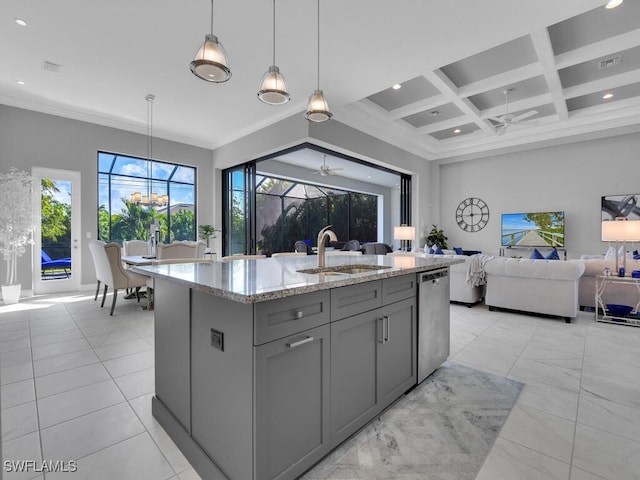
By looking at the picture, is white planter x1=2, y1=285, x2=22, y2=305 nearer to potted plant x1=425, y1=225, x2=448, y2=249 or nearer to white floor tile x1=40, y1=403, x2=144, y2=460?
white floor tile x1=40, y1=403, x2=144, y2=460

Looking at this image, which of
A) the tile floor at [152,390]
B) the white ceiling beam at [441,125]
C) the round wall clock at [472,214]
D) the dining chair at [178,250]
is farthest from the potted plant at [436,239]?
the dining chair at [178,250]

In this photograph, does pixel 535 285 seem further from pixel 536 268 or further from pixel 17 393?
pixel 17 393

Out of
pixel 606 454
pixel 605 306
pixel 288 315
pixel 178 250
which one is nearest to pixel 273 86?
pixel 288 315

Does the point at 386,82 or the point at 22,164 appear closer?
the point at 386,82

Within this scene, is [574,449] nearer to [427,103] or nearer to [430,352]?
[430,352]

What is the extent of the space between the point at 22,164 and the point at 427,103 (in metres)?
7.02

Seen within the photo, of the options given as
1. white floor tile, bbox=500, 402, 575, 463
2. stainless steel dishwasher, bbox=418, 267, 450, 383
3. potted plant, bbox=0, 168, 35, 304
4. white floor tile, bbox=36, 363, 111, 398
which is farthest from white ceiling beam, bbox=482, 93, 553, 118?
potted plant, bbox=0, 168, 35, 304

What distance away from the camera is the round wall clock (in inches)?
318

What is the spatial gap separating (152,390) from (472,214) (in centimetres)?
813

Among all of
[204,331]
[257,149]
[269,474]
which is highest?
[257,149]

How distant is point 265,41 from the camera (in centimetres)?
366

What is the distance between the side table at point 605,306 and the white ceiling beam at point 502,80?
298 centimetres

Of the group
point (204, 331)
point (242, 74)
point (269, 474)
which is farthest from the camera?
point (242, 74)

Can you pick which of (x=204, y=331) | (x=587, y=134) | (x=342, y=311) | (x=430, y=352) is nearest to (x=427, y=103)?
(x=587, y=134)
